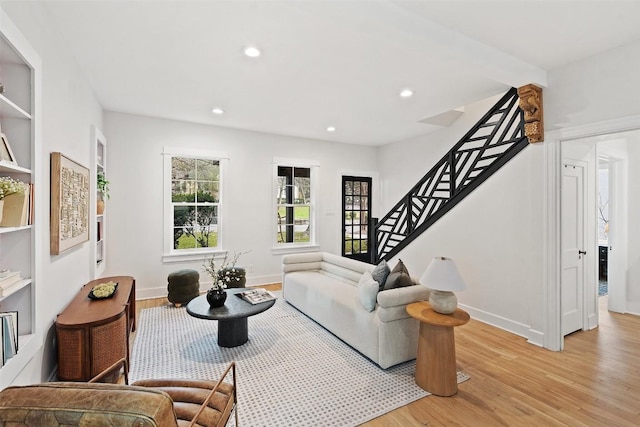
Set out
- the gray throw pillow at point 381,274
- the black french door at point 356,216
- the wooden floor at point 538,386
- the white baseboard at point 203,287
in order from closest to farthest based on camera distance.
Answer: the wooden floor at point 538,386
the gray throw pillow at point 381,274
the white baseboard at point 203,287
the black french door at point 356,216

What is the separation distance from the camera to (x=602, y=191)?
21.0ft

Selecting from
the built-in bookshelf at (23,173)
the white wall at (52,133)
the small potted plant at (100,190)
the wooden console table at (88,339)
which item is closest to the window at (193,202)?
the small potted plant at (100,190)

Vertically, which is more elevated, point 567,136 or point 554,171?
point 567,136

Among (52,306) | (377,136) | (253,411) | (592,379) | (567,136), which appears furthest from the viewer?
(377,136)

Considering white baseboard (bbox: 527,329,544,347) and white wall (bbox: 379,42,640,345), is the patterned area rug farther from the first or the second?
white wall (bbox: 379,42,640,345)

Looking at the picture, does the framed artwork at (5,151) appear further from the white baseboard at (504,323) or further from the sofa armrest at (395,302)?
the white baseboard at (504,323)

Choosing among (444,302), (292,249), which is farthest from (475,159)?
(292,249)

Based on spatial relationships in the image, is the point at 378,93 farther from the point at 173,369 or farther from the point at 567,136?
the point at 173,369

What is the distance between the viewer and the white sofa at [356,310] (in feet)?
8.86

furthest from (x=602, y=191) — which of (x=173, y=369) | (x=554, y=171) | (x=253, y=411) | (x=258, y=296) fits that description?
(x=173, y=369)

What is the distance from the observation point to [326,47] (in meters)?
2.67

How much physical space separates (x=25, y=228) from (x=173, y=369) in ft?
5.44

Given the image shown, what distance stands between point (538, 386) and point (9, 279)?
12.1ft

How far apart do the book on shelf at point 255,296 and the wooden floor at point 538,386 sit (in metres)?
1.63
